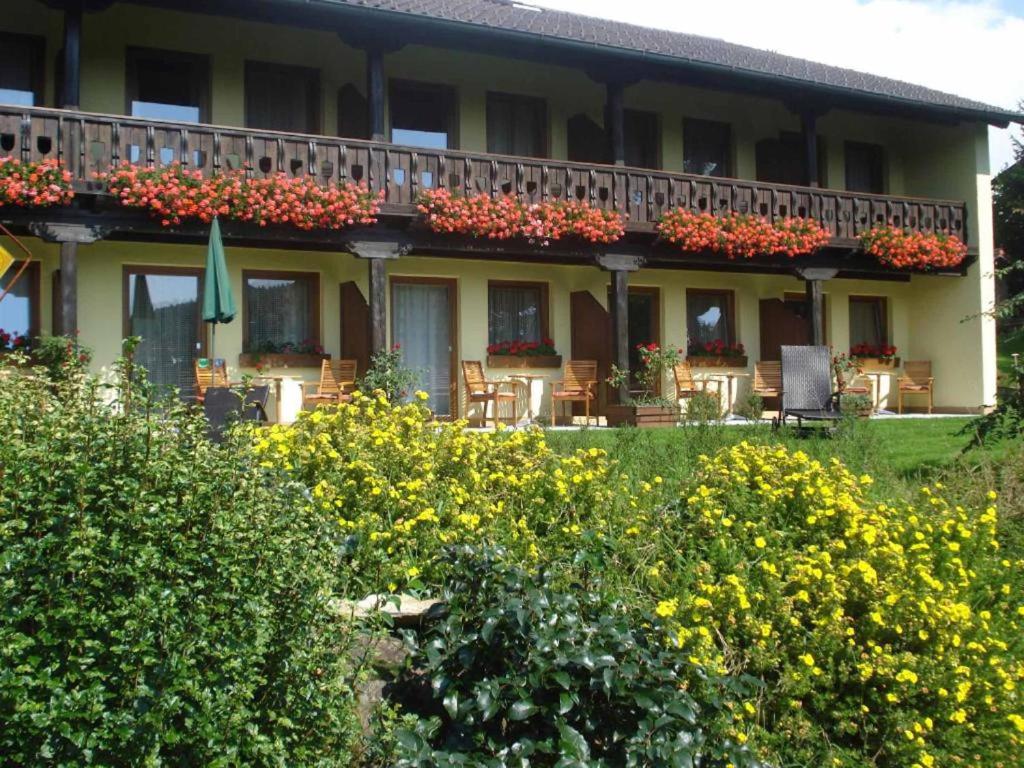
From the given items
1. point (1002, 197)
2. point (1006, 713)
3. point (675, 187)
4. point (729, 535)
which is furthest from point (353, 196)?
point (1002, 197)

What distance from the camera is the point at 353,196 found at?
449 inches

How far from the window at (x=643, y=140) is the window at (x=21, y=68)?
361 inches

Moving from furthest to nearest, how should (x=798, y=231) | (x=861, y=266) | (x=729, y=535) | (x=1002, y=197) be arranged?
(x=1002, y=197), (x=861, y=266), (x=798, y=231), (x=729, y=535)

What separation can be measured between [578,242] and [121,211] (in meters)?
6.20

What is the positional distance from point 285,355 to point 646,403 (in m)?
5.20

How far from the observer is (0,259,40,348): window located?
1175 cm

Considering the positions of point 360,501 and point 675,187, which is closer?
point 360,501

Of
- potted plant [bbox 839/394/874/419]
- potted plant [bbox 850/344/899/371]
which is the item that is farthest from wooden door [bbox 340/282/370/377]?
potted plant [bbox 850/344/899/371]

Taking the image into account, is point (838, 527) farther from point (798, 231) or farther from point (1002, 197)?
point (1002, 197)

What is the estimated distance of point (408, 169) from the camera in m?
12.0

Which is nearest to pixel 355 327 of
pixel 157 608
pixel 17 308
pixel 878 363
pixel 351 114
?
pixel 351 114

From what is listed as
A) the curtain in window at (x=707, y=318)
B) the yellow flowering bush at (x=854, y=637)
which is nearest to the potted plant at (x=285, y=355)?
the curtain in window at (x=707, y=318)

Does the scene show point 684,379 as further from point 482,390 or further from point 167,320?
point 167,320

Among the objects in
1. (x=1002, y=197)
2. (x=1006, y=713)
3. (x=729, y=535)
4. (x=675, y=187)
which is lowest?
(x=1006, y=713)
